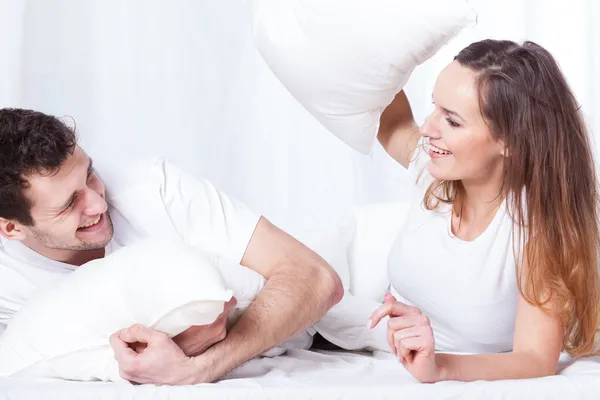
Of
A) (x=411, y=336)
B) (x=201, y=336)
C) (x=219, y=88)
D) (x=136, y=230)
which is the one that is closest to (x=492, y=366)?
(x=411, y=336)

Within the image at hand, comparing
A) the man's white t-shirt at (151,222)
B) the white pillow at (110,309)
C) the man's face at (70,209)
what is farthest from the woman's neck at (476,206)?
the man's face at (70,209)

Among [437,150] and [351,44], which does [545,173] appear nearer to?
[437,150]

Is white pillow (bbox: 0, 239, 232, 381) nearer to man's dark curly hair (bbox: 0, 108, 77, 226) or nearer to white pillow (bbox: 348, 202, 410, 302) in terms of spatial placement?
man's dark curly hair (bbox: 0, 108, 77, 226)

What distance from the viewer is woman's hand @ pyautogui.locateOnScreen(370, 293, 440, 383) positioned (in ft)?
4.67

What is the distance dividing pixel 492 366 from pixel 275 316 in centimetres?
40

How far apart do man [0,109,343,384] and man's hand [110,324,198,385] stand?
0.03 meters

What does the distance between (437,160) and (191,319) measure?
0.54 metres

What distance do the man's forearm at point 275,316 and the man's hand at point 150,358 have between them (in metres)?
0.04

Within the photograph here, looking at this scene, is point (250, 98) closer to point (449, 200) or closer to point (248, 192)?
point (248, 192)

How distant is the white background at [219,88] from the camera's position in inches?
117

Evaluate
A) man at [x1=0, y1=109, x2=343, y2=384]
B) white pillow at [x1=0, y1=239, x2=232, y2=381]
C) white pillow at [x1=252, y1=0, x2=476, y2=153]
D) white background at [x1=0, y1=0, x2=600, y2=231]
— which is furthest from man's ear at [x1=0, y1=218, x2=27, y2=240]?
white background at [x1=0, y1=0, x2=600, y2=231]

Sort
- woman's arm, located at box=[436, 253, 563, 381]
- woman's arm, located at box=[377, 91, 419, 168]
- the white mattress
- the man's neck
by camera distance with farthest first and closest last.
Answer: woman's arm, located at box=[377, 91, 419, 168] → the man's neck → woman's arm, located at box=[436, 253, 563, 381] → the white mattress

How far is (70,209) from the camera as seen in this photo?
5.76ft

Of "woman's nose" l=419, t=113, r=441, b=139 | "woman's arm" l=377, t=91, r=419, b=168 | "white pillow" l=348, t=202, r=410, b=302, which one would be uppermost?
"woman's nose" l=419, t=113, r=441, b=139
